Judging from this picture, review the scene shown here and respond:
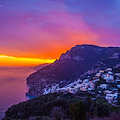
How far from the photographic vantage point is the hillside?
5528cm

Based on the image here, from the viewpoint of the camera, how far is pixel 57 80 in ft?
190

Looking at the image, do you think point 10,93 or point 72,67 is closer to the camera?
point 10,93

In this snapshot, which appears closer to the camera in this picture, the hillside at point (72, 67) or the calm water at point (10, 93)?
the calm water at point (10, 93)

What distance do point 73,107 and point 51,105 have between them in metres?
6.35

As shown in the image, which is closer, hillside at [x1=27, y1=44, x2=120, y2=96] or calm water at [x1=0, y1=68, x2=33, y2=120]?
calm water at [x1=0, y1=68, x2=33, y2=120]

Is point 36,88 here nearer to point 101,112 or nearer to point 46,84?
point 46,84

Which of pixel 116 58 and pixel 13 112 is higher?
pixel 116 58

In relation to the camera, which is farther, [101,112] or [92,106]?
[92,106]

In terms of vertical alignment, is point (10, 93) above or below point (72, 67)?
below

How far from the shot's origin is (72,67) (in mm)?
72812

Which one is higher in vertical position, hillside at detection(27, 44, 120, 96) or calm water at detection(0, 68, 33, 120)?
hillside at detection(27, 44, 120, 96)

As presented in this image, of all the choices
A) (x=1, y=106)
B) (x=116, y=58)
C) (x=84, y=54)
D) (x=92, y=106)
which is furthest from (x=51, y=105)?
(x=84, y=54)

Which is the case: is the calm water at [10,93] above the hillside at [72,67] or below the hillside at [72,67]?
below

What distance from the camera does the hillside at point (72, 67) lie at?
181ft
